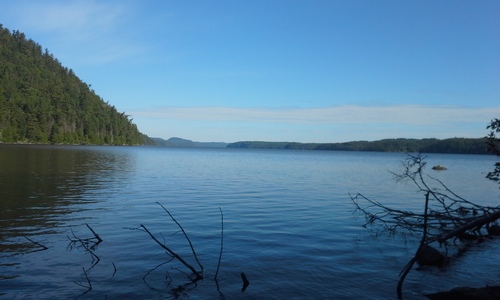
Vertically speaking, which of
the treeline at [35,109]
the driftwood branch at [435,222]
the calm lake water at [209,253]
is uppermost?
the treeline at [35,109]

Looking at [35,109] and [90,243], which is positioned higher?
[35,109]

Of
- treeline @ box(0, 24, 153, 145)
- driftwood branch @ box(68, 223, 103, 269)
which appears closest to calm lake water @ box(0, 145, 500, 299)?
driftwood branch @ box(68, 223, 103, 269)

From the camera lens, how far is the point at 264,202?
25.9m

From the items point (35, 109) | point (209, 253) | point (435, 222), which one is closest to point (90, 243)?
point (209, 253)

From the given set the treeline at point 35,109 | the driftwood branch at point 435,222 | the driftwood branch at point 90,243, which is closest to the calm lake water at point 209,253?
the driftwood branch at point 90,243

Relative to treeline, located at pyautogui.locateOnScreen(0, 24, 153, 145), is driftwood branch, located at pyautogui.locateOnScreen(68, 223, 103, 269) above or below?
below

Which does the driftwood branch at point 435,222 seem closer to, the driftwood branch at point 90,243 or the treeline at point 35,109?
the driftwood branch at point 90,243

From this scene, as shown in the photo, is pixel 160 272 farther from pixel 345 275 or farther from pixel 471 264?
pixel 471 264

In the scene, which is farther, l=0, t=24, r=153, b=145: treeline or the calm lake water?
l=0, t=24, r=153, b=145: treeline

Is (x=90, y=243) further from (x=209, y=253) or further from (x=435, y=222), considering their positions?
(x=435, y=222)

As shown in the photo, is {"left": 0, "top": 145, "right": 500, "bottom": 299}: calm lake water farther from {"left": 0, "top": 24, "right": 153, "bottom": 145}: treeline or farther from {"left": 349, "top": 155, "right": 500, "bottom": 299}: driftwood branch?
{"left": 0, "top": 24, "right": 153, "bottom": 145}: treeline

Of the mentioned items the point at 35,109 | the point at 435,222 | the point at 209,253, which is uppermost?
the point at 35,109

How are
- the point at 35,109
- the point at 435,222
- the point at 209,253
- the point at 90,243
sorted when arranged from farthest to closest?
the point at 35,109 < the point at 435,222 < the point at 90,243 < the point at 209,253

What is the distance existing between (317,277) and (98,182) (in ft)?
93.9
